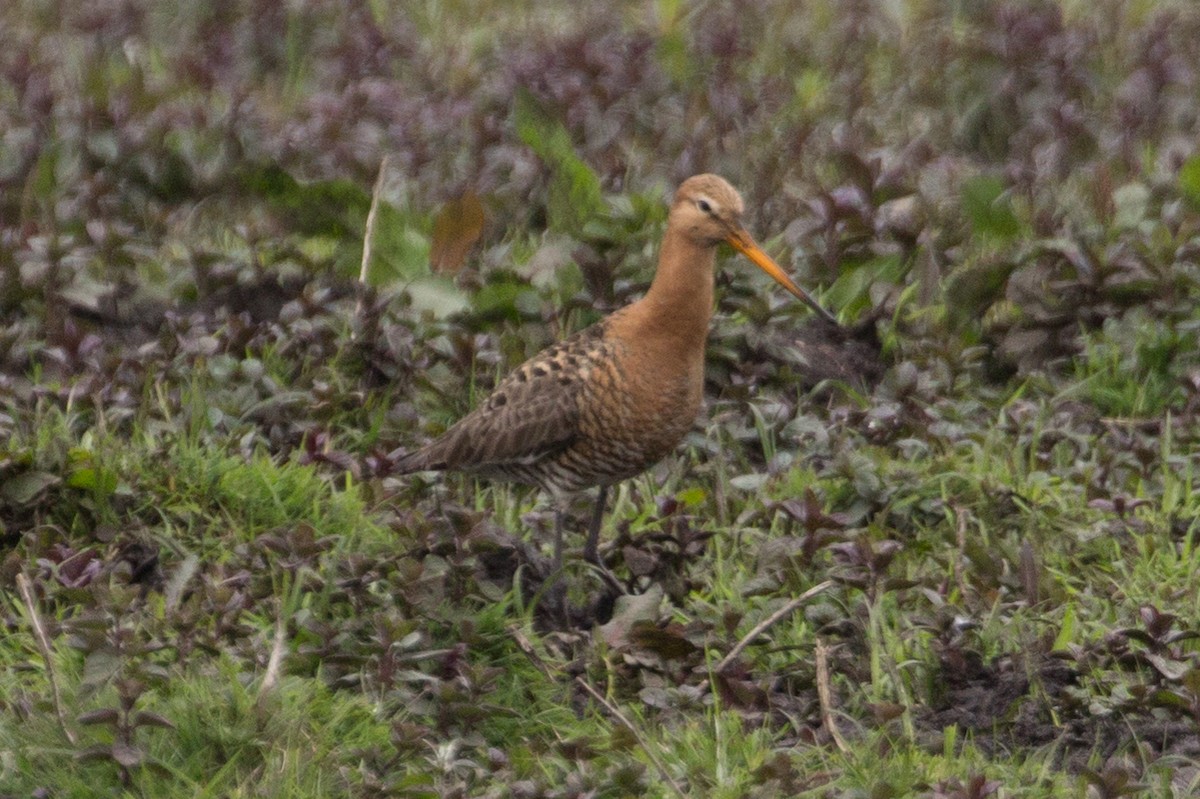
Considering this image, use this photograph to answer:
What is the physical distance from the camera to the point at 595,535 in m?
4.94

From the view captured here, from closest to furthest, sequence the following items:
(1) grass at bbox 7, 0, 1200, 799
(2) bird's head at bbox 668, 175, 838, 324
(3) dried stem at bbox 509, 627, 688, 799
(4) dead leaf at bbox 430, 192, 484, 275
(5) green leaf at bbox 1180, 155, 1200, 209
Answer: (3) dried stem at bbox 509, 627, 688, 799
(1) grass at bbox 7, 0, 1200, 799
(2) bird's head at bbox 668, 175, 838, 324
(4) dead leaf at bbox 430, 192, 484, 275
(5) green leaf at bbox 1180, 155, 1200, 209

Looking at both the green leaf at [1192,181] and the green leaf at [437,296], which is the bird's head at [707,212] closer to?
the green leaf at [437,296]

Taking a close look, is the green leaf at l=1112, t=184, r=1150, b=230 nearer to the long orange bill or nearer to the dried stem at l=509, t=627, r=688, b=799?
the long orange bill

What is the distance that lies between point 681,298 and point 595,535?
2.16 feet

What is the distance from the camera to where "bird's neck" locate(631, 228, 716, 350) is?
16.5 feet

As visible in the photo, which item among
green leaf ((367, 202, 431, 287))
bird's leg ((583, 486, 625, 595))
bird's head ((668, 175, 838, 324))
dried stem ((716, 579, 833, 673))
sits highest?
bird's head ((668, 175, 838, 324))

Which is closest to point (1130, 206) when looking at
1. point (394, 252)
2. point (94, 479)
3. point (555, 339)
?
point (555, 339)

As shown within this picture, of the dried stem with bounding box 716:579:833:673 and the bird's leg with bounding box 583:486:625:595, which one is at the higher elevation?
the dried stem with bounding box 716:579:833:673

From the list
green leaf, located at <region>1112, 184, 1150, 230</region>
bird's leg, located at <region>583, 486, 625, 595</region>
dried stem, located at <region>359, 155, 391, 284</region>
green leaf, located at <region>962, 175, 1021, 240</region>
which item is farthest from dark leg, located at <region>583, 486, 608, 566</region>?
green leaf, located at <region>1112, 184, 1150, 230</region>

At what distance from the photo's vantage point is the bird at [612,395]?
4934mm

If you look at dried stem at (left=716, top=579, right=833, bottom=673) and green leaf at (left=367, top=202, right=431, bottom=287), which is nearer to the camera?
dried stem at (left=716, top=579, right=833, bottom=673)

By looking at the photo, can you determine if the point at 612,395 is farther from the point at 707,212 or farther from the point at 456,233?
the point at 456,233

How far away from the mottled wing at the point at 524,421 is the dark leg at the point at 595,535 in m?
0.18

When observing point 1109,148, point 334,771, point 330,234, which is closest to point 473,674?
point 334,771
